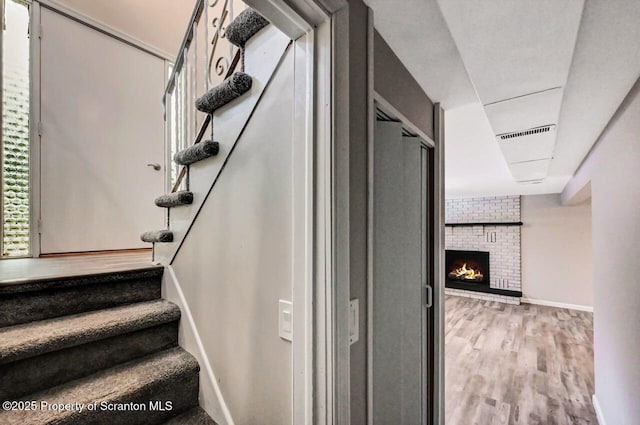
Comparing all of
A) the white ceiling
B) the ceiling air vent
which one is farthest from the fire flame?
the ceiling air vent

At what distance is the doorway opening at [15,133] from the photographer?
239cm

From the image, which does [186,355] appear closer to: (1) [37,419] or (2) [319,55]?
(1) [37,419]

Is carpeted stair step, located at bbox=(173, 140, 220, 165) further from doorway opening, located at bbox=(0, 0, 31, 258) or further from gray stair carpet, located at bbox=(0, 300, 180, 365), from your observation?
doorway opening, located at bbox=(0, 0, 31, 258)

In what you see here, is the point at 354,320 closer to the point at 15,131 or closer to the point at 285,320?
the point at 285,320

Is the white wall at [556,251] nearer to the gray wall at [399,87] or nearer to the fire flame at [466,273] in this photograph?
the fire flame at [466,273]

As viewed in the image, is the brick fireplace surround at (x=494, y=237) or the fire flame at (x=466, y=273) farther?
the fire flame at (x=466, y=273)

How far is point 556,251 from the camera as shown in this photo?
6230 mm

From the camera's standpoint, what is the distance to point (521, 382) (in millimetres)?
3209

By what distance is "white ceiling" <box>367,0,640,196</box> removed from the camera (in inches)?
37.1

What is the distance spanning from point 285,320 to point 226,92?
0.92 meters

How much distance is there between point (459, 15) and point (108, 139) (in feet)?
10.6

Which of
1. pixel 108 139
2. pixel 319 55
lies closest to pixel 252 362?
pixel 319 55

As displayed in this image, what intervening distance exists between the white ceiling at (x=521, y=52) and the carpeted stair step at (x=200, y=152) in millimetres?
836

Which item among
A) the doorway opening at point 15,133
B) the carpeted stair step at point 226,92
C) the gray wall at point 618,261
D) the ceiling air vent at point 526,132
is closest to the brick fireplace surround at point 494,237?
the gray wall at point 618,261
